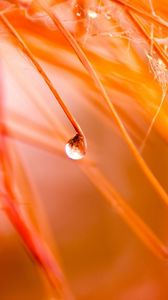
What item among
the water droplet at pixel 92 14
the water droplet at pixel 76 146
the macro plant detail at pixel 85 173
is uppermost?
the macro plant detail at pixel 85 173

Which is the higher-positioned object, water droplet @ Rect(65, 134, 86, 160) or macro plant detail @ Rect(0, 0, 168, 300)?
macro plant detail @ Rect(0, 0, 168, 300)

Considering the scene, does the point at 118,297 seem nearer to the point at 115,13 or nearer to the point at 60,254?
the point at 60,254

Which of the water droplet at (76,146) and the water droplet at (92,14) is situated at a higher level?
the water droplet at (92,14)

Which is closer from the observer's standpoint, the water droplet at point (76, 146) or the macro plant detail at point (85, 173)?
the water droplet at point (76, 146)

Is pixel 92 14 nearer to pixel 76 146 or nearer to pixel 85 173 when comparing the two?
pixel 76 146

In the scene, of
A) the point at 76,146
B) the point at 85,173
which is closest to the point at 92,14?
the point at 76,146

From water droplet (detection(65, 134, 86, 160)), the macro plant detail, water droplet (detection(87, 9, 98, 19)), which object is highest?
the macro plant detail

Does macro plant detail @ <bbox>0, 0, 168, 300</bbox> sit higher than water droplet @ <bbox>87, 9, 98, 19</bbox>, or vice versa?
macro plant detail @ <bbox>0, 0, 168, 300</bbox>

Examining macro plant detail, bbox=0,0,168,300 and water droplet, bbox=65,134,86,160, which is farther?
macro plant detail, bbox=0,0,168,300

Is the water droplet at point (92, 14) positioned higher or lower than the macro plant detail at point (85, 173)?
lower
